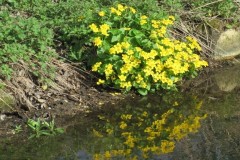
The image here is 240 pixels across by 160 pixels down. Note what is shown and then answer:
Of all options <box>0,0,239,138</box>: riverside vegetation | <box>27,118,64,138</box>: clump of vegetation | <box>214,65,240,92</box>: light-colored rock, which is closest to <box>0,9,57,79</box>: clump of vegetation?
<box>0,0,239,138</box>: riverside vegetation

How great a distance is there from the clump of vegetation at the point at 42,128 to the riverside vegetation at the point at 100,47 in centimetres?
68

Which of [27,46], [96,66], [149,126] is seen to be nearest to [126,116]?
[149,126]

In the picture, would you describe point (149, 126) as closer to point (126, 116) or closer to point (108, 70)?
point (126, 116)

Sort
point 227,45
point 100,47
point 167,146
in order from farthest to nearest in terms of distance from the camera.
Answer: point 227,45
point 100,47
point 167,146

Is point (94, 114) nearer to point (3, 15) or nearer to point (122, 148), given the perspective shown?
point (122, 148)

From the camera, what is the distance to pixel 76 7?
760cm

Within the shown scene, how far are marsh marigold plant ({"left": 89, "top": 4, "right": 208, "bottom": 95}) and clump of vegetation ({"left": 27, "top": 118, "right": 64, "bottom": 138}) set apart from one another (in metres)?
1.15

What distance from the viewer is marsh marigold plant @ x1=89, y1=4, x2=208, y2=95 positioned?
677cm

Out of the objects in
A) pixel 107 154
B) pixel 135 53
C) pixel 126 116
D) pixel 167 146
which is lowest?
pixel 107 154

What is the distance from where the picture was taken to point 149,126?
614 centimetres

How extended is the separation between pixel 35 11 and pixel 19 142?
268 centimetres

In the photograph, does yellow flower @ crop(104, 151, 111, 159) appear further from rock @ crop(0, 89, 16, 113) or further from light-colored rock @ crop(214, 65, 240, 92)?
light-colored rock @ crop(214, 65, 240, 92)

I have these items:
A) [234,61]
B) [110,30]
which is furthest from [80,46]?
[234,61]

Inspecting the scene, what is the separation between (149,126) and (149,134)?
0.23 m
